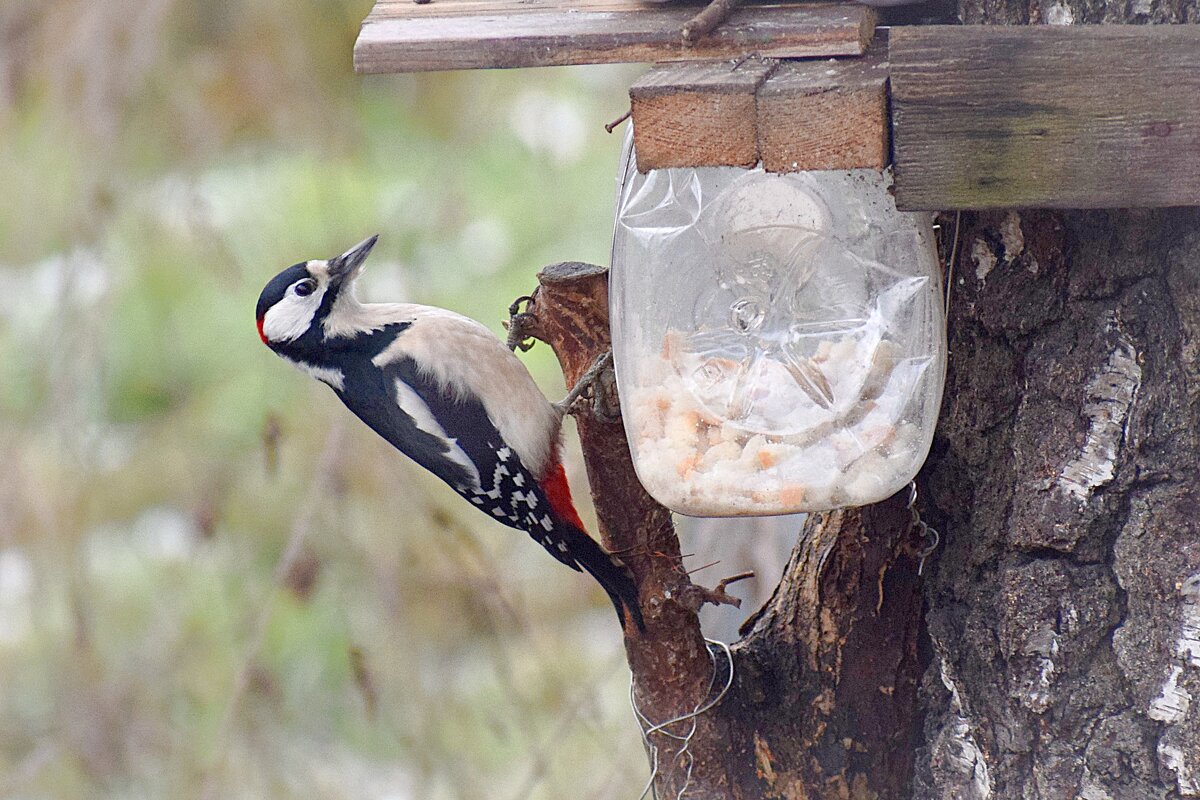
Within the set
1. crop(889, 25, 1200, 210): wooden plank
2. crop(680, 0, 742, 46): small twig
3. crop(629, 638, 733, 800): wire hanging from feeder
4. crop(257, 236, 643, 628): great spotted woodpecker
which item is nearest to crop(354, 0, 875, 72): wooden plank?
crop(680, 0, 742, 46): small twig

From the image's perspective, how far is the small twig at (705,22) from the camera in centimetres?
139

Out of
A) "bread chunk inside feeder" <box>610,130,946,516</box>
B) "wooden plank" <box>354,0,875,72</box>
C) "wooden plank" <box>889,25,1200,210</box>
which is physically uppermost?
"wooden plank" <box>354,0,875,72</box>

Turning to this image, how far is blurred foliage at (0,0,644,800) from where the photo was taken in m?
2.80

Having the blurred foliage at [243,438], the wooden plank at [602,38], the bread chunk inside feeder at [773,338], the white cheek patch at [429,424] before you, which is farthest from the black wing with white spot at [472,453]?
the wooden plank at [602,38]

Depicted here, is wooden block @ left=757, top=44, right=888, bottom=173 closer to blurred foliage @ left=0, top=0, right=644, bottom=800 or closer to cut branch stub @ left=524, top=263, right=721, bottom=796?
cut branch stub @ left=524, top=263, right=721, bottom=796

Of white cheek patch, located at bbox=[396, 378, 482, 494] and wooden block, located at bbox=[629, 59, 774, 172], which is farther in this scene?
white cheek patch, located at bbox=[396, 378, 482, 494]

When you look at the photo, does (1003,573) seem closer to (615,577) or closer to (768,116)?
(615,577)

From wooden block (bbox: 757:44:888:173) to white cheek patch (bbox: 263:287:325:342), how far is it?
1443mm

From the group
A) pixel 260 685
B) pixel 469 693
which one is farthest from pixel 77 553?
pixel 469 693

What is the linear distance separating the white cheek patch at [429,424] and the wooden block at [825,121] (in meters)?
1.29

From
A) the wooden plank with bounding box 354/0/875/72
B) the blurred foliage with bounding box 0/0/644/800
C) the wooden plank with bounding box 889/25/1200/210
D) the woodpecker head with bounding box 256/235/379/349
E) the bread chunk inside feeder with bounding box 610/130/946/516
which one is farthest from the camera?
the blurred foliage with bounding box 0/0/644/800

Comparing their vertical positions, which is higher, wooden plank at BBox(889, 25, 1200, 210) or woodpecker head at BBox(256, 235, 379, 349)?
wooden plank at BBox(889, 25, 1200, 210)

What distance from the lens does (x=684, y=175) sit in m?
1.71

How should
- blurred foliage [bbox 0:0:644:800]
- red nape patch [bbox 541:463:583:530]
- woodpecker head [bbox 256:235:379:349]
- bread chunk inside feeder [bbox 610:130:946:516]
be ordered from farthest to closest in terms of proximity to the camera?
blurred foliage [bbox 0:0:644:800] → woodpecker head [bbox 256:235:379:349] → red nape patch [bbox 541:463:583:530] → bread chunk inside feeder [bbox 610:130:946:516]
